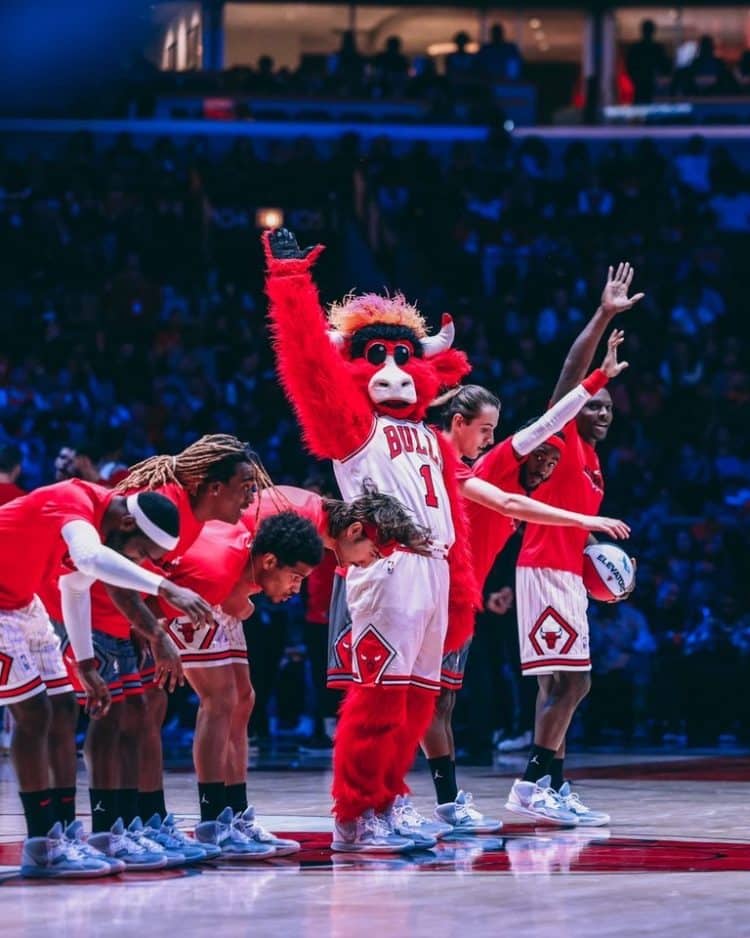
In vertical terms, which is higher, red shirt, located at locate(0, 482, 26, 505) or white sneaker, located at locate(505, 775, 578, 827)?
red shirt, located at locate(0, 482, 26, 505)

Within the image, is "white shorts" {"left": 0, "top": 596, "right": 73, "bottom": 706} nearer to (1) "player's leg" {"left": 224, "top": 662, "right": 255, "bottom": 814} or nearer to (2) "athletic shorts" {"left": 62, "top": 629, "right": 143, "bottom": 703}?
(2) "athletic shorts" {"left": 62, "top": 629, "right": 143, "bottom": 703}

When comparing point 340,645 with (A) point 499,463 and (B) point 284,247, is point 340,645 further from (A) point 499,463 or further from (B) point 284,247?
(B) point 284,247

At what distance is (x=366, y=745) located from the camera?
5.74 metres

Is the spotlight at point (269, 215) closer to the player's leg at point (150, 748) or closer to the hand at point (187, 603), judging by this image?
the player's leg at point (150, 748)

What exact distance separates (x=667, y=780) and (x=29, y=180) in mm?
9509

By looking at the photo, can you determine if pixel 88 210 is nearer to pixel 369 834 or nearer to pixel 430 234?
pixel 430 234

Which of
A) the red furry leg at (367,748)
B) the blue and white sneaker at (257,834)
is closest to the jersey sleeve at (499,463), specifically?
the red furry leg at (367,748)

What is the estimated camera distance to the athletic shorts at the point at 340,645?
6176 mm

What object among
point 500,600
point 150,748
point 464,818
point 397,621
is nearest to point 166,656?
point 150,748

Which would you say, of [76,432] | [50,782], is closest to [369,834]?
[50,782]

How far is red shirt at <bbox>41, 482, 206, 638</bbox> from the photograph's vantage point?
5.55 meters

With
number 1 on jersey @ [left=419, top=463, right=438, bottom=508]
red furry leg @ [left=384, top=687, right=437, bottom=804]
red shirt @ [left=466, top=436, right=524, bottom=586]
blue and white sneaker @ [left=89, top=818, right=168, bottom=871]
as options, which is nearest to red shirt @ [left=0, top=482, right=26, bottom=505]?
red shirt @ [left=466, top=436, right=524, bottom=586]

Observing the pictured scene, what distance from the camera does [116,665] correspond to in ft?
18.2

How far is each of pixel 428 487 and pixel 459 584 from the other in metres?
0.38
